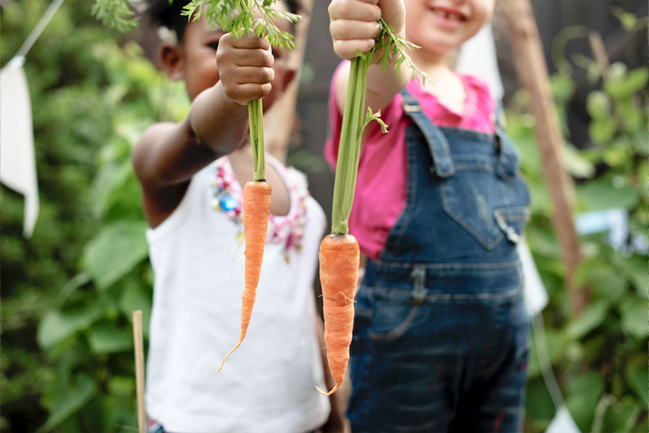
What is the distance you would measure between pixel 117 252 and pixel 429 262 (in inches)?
39.6

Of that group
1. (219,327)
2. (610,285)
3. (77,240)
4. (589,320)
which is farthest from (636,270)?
(77,240)

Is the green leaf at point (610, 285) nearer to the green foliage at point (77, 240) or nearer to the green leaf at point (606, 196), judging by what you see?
the green leaf at point (606, 196)

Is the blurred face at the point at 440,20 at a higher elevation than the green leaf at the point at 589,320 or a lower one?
higher

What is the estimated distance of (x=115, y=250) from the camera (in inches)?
59.4

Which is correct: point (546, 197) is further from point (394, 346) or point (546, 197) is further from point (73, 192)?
point (73, 192)

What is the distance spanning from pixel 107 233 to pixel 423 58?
42.9 inches

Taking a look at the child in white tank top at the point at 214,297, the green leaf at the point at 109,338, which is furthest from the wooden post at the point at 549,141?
the green leaf at the point at 109,338

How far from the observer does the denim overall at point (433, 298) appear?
2.90 feet

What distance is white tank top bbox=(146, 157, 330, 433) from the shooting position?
0.82m

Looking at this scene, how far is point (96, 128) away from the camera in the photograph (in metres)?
2.22

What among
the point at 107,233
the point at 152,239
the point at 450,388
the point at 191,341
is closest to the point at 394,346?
the point at 450,388

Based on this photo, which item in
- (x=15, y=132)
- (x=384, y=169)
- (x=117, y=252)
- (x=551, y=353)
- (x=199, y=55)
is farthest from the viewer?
(x=551, y=353)

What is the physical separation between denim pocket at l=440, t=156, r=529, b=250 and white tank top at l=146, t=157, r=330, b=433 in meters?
0.29

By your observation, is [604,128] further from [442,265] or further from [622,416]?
[442,265]
